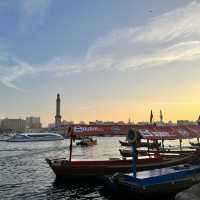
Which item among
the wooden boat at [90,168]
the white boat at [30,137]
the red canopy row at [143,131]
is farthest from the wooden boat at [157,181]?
the white boat at [30,137]

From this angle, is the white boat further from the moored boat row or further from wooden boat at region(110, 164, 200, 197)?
wooden boat at region(110, 164, 200, 197)

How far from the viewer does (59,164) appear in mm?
39375

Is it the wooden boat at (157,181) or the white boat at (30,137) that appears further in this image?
the white boat at (30,137)

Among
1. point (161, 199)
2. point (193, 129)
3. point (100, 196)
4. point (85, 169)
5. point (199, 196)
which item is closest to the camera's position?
point (199, 196)

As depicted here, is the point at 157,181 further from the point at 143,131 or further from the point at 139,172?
the point at 143,131

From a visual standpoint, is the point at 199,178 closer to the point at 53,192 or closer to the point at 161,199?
A: the point at 161,199

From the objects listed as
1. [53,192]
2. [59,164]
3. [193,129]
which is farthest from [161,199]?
[193,129]

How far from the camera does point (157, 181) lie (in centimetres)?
2908

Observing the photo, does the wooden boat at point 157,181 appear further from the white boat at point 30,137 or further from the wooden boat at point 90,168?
the white boat at point 30,137

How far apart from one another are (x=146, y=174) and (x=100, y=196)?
207 inches

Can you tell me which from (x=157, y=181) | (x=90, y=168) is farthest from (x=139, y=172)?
(x=90, y=168)

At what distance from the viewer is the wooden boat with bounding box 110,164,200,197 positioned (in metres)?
28.5

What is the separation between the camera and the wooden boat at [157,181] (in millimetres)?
28500

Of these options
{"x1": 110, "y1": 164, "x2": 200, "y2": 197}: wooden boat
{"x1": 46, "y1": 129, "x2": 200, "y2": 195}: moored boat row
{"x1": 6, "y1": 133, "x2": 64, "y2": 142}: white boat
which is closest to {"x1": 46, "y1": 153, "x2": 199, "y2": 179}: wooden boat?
{"x1": 46, "y1": 129, "x2": 200, "y2": 195}: moored boat row
